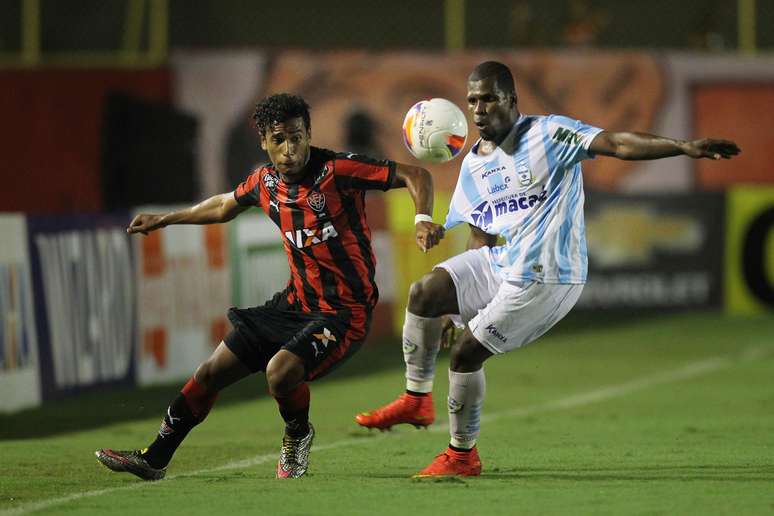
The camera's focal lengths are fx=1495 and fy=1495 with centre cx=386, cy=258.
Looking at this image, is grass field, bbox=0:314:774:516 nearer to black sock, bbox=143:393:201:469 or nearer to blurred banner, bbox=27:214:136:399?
black sock, bbox=143:393:201:469

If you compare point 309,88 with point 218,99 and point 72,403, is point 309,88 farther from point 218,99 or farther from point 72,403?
point 72,403

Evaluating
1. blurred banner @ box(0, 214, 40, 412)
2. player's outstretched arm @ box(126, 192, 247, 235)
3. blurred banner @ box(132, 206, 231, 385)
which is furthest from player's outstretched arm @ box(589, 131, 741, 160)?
blurred banner @ box(132, 206, 231, 385)

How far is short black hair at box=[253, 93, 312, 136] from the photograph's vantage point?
746cm

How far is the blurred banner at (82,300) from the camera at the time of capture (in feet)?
38.5

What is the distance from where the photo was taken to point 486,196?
7773mm

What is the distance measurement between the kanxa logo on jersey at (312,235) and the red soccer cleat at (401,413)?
3.35 ft

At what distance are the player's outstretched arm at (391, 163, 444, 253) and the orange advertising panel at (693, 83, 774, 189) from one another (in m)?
17.7

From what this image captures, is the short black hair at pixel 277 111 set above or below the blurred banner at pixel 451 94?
below

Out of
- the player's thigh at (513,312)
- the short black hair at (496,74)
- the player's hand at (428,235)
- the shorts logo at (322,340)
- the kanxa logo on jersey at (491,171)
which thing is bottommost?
the shorts logo at (322,340)

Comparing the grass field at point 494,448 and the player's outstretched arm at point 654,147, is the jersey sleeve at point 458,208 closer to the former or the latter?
the player's outstretched arm at point 654,147

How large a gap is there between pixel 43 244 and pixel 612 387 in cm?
511

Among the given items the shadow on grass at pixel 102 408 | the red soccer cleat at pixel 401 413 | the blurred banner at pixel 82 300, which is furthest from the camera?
the blurred banner at pixel 82 300

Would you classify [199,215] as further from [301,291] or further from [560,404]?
[560,404]

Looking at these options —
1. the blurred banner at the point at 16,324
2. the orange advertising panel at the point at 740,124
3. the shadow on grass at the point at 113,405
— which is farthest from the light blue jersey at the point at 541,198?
the orange advertising panel at the point at 740,124
